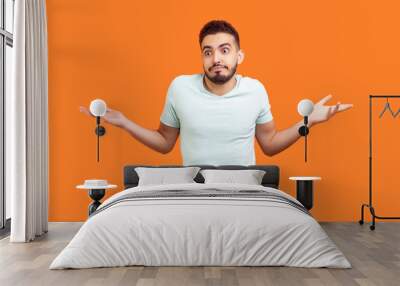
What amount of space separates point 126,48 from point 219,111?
1.42 m

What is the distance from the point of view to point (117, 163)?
22.4 ft

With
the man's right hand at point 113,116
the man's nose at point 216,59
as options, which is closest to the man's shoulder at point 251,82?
the man's nose at point 216,59

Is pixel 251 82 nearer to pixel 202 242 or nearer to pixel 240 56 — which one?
pixel 240 56

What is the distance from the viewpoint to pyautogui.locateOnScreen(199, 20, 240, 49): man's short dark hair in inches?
266

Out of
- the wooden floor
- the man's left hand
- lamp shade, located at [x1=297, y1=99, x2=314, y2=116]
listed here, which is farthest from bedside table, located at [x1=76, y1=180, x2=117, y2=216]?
the man's left hand

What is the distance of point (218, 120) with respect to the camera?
6.63m

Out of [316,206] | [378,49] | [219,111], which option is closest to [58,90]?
[219,111]

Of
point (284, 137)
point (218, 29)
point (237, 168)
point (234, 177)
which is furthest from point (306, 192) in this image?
point (218, 29)

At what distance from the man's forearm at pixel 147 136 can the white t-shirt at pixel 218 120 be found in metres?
0.20

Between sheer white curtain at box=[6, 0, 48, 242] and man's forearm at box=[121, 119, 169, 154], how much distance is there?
1029mm

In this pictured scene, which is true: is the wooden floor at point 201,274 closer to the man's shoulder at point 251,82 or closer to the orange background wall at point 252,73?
the orange background wall at point 252,73

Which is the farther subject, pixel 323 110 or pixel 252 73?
pixel 252 73

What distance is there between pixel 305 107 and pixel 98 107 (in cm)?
251

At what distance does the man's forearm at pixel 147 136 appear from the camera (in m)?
6.76
